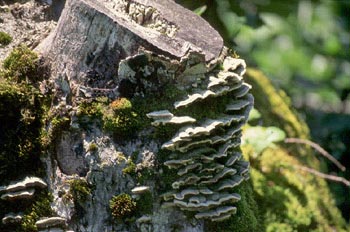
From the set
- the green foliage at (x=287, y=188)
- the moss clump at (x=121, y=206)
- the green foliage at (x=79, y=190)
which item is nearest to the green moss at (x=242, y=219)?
the green foliage at (x=287, y=188)

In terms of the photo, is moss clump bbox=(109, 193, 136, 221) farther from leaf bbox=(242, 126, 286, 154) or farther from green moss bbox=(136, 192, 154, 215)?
leaf bbox=(242, 126, 286, 154)

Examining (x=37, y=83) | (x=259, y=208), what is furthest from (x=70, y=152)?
(x=259, y=208)

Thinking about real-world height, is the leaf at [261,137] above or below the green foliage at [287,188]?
above

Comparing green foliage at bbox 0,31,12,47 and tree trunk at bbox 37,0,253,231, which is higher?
green foliage at bbox 0,31,12,47

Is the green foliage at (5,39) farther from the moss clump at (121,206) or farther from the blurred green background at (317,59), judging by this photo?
the blurred green background at (317,59)

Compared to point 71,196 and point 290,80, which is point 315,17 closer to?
point 290,80

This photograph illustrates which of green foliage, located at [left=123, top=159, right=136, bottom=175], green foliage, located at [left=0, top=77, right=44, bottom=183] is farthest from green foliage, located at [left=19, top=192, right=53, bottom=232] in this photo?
green foliage, located at [left=123, top=159, right=136, bottom=175]
